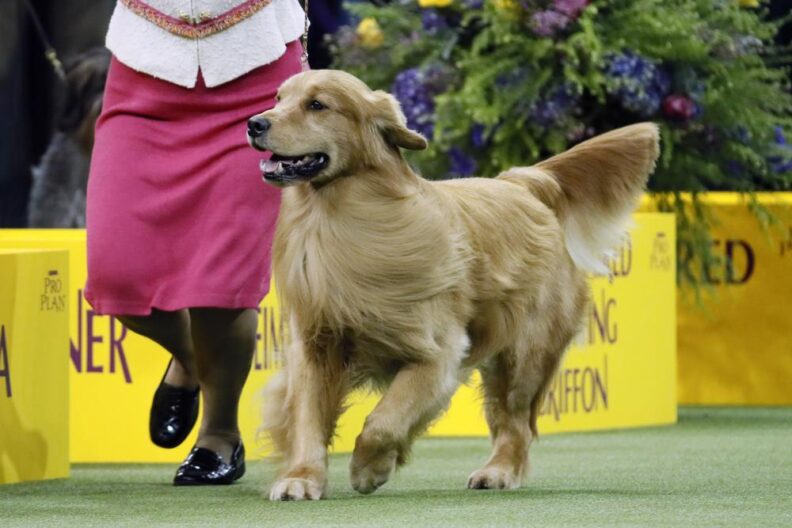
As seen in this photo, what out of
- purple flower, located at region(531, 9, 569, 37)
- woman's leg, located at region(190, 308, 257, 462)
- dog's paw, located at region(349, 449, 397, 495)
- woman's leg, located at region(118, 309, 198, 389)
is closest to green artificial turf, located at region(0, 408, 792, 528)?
dog's paw, located at region(349, 449, 397, 495)

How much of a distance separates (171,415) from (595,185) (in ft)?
4.85

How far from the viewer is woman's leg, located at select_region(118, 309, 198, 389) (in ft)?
17.6

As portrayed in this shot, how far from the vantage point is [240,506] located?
4578 mm

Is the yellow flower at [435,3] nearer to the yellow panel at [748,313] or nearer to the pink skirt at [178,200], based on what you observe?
the yellow panel at [748,313]

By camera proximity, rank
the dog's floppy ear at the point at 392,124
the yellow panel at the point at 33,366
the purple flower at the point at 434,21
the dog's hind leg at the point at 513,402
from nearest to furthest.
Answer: the dog's floppy ear at the point at 392,124 → the dog's hind leg at the point at 513,402 → the yellow panel at the point at 33,366 → the purple flower at the point at 434,21

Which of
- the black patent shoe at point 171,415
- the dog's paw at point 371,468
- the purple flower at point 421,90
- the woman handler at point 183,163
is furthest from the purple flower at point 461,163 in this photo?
the dog's paw at point 371,468

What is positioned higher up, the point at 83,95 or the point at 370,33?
the point at 370,33

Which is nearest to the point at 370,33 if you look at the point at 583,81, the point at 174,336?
the point at 583,81

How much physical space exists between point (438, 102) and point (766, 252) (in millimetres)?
2008

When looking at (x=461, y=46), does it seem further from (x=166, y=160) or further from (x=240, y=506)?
(x=240, y=506)

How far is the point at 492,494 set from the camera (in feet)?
16.2

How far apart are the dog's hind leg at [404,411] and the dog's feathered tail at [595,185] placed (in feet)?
2.94

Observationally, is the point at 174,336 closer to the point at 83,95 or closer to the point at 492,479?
the point at 492,479

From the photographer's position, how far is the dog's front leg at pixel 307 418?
4.67 metres
